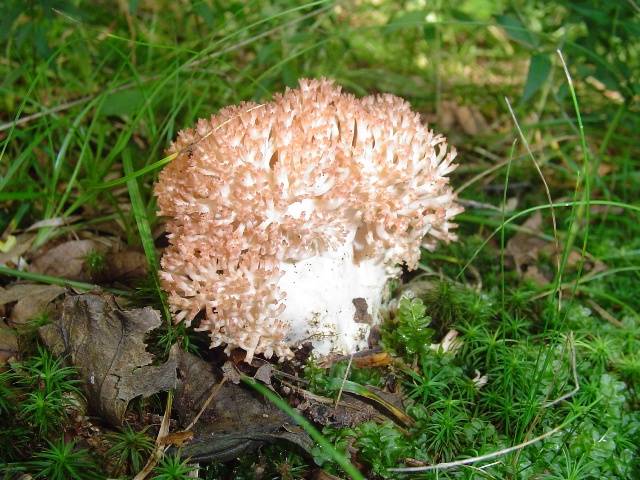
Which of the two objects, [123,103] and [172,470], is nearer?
[172,470]

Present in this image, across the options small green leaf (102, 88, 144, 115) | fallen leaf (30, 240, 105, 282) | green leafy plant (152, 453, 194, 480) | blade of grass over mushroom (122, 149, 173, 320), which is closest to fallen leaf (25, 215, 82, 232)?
fallen leaf (30, 240, 105, 282)

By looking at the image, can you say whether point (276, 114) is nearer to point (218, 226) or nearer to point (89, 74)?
point (218, 226)

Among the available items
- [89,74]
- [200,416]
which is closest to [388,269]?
[200,416]

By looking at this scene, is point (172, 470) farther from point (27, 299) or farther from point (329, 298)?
point (27, 299)

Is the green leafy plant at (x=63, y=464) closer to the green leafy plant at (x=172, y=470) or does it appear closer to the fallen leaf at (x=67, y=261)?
the green leafy plant at (x=172, y=470)

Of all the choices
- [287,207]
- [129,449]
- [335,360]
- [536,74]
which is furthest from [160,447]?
[536,74]

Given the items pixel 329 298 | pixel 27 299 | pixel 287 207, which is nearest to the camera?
pixel 287 207
